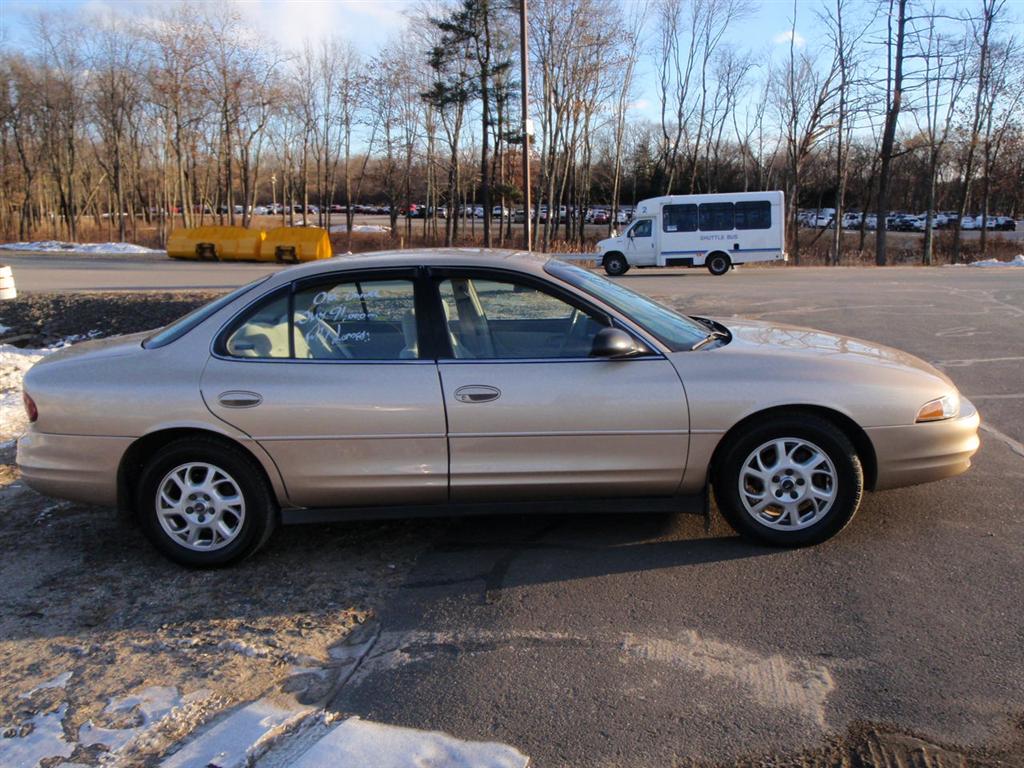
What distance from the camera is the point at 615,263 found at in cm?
2681

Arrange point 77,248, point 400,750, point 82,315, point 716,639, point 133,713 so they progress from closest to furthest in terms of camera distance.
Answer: point 400,750, point 133,713, point 716,639, point 82,315, point 77,248

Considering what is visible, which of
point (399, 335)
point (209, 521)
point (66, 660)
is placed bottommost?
point (66, 660)

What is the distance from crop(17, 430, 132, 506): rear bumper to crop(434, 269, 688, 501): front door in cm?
175

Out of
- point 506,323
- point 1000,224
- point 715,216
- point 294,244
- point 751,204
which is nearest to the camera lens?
point 506,323

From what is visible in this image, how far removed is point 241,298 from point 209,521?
3.91ft

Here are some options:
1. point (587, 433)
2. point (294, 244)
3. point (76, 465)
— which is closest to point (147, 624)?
point (76, 465)

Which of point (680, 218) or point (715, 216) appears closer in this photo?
point (680, 218)

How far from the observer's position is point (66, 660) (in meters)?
3.32

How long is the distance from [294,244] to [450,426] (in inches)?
1039

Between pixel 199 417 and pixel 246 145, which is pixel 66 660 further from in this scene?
pixel 246 145

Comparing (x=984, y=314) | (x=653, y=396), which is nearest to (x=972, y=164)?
(x=984, y=314)

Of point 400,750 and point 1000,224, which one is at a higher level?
point 1000,224

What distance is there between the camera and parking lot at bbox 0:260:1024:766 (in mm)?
2773

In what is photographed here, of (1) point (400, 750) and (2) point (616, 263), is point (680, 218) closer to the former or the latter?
(2) point (616, 263)
